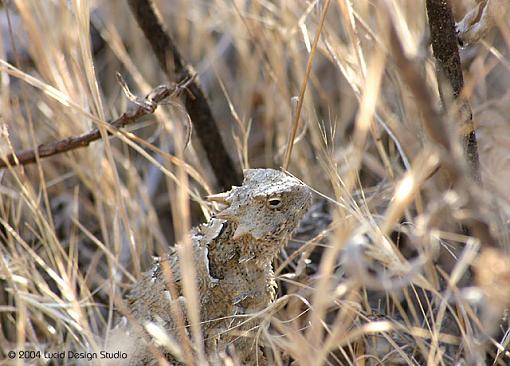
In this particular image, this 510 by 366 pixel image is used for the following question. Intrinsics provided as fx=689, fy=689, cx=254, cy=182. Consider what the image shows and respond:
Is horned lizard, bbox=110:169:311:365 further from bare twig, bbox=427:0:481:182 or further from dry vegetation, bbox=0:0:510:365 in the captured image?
bare twig, bbox=427:0:481:182

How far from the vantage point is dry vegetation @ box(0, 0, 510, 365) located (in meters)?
1.52

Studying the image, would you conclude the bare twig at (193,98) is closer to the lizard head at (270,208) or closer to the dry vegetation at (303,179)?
the dry vegetation at (303,179)

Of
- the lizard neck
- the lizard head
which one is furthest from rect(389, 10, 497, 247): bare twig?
the lizard neck

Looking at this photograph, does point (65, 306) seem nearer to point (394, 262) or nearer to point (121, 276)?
point (121, 276)

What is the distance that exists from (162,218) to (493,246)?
6.75 feet

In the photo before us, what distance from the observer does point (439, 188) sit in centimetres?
229

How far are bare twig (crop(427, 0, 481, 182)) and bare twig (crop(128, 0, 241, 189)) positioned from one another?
A: 85 centimetres

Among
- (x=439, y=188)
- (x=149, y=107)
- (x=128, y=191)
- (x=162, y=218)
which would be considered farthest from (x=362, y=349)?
(x=162, y=218)

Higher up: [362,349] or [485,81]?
[485,81]

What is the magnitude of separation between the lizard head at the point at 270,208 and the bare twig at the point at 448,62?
0.45m

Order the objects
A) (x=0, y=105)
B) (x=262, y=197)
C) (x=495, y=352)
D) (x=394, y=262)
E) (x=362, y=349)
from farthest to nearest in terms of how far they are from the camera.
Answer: (x=0, y=105)
(x=362, y=349)
(x=495, y=352)
(x=262, y=197)
(x=394, y=262)

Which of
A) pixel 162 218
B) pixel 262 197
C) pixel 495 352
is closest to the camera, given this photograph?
pixel 262 197

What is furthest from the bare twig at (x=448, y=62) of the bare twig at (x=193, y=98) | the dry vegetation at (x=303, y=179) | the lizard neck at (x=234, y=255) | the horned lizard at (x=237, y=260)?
the bare twig at (x=193, y=98)

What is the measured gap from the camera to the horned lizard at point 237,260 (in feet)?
5.50
